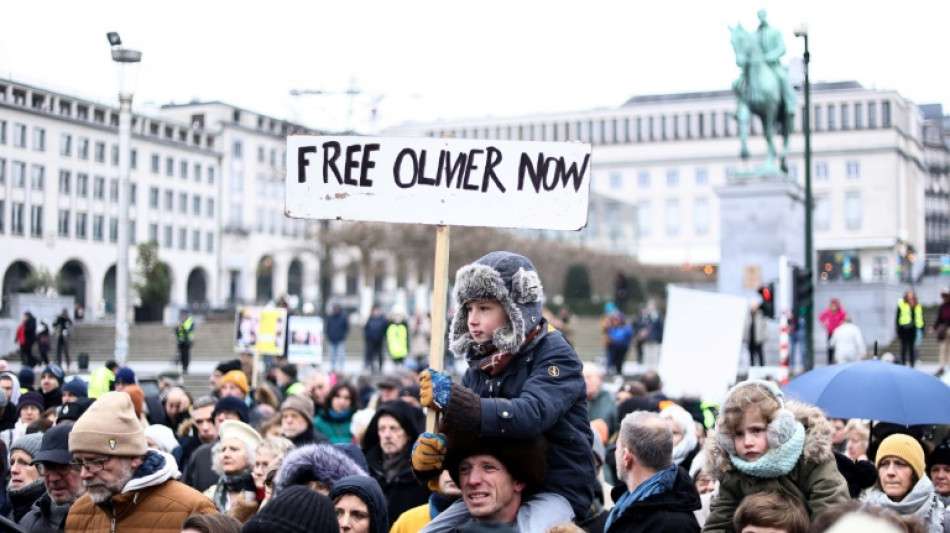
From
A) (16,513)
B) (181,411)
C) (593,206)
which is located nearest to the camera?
(16,513)

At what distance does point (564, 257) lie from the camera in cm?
7931

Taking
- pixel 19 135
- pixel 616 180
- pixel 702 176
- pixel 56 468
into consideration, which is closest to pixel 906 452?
pixel 56 468

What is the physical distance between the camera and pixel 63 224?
71.5 meters

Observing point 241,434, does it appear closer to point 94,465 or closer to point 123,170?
point 94,465

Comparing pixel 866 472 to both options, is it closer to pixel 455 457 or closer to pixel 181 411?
pixel 455 457

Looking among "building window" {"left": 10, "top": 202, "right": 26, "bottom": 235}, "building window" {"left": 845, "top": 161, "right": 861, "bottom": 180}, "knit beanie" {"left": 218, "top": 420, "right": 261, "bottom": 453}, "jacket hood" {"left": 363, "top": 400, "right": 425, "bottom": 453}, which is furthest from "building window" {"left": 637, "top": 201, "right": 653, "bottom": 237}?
"knit beanie" {"left": 218, "top": 420, "right": 261, "bottom": 453}

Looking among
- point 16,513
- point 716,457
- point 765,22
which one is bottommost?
point 16,513

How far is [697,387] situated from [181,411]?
575cm

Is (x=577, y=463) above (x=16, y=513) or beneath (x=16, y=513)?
above

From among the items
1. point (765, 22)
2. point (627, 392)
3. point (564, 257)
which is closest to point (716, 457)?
point (627, 392)

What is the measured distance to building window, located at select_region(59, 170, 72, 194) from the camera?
226 feet

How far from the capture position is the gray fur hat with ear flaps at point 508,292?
14.3 ft

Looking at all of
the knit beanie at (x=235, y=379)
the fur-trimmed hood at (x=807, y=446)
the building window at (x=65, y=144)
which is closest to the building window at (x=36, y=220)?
the building window at (x=65, y=144)

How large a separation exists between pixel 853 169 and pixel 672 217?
604 inches
